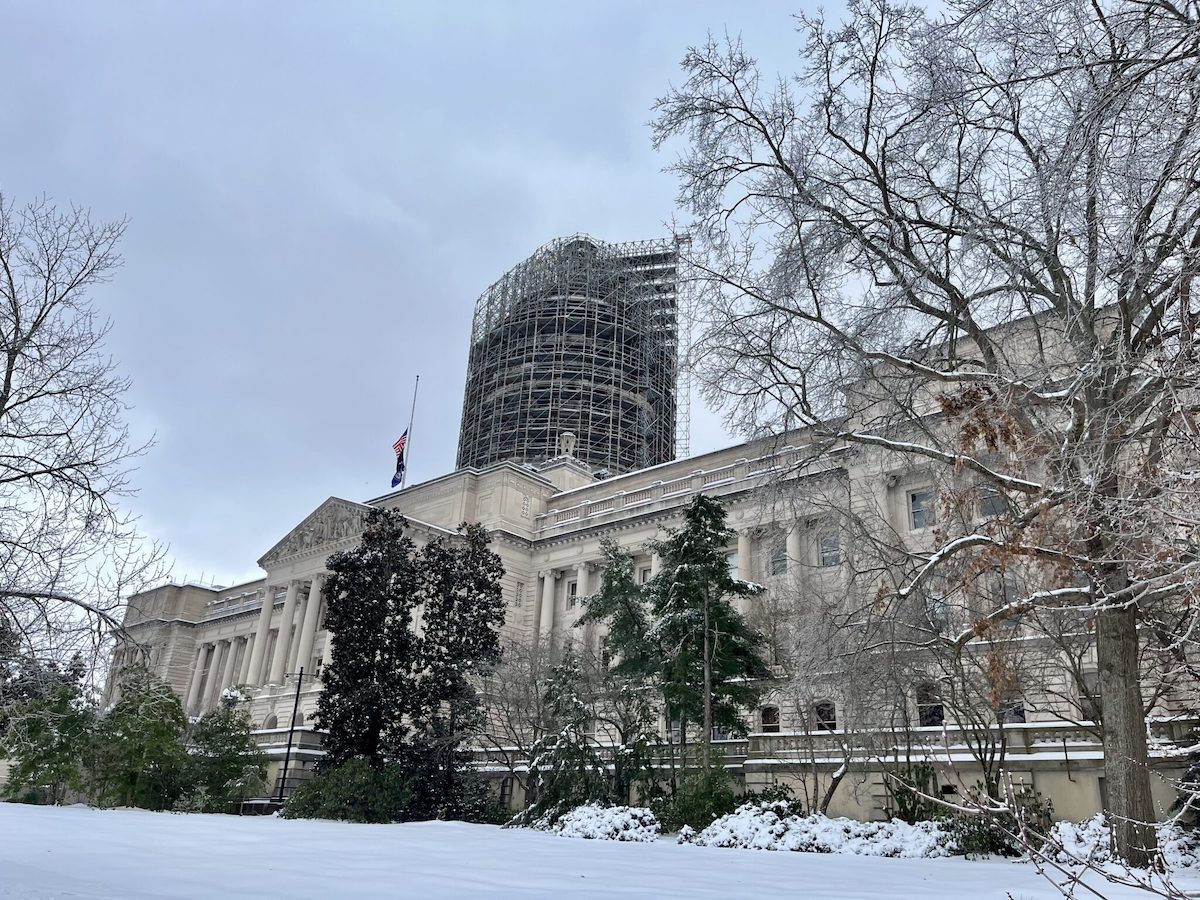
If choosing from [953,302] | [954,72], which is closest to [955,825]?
[953,302]

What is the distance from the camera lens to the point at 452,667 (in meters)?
27.0

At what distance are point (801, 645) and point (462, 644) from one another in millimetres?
12339

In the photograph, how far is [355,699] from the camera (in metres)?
24.9

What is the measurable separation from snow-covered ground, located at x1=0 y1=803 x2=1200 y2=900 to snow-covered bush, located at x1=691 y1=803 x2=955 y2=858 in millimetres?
863

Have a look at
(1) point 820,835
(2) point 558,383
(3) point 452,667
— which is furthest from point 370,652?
(2) point 558,383

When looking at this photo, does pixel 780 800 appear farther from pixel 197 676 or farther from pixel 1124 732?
pixel 197 676

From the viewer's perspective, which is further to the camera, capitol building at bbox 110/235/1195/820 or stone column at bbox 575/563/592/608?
stone column at bbox 575/563/592/608

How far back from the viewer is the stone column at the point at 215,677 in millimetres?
70562

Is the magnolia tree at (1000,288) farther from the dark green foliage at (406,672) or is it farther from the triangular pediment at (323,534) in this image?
the triangular pediment at (323,534)

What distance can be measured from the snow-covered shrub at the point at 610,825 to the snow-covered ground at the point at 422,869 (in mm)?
2321

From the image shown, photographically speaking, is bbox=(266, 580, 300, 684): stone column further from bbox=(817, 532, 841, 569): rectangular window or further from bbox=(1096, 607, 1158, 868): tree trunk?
bbox=(1096, 607, 1158, 868): tree trunk

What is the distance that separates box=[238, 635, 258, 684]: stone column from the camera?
6431 cm

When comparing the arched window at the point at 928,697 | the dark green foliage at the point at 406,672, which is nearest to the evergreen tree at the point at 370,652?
the dark green foliage at the point at 406,672

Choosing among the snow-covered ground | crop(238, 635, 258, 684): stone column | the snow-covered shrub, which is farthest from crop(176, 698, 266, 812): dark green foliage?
crop(238, 635, 258, 684): stone column
